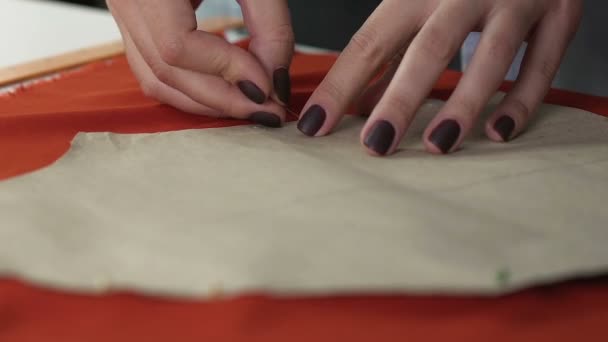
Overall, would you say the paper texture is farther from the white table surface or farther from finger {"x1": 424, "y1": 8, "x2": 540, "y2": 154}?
the white table surface

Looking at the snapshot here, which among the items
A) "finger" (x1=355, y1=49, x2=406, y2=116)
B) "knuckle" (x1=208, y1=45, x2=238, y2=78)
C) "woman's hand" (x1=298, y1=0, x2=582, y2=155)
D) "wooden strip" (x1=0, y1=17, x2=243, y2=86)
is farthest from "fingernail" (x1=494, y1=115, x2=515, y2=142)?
"wooden strip" (x1=0, y1=17, x2=243, y2=86)

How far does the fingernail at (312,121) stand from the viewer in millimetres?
494

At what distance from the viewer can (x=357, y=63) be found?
0.51 meters

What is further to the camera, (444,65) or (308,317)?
(444,65)

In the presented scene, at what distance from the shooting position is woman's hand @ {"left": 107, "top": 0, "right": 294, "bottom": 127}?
505 millimetres

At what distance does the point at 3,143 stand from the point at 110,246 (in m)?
0.24

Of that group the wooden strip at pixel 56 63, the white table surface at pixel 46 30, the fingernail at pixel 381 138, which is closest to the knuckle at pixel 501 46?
the fingernail at pixel 381 138

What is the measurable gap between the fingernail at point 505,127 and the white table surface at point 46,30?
64cm

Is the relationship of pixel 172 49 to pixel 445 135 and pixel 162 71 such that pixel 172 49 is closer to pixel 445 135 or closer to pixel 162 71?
pixel 162 71

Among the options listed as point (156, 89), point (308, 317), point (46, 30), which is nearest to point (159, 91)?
point (156, 89)

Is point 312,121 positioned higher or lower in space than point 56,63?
higher

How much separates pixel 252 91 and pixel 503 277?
28 centimetres

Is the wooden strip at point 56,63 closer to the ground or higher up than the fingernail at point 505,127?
closer to the ground

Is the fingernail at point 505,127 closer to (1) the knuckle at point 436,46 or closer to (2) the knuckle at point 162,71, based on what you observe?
(1) the knuckle at point 436,46
